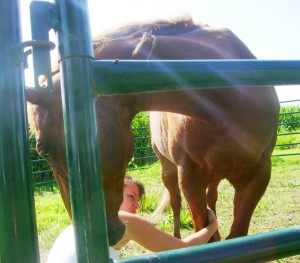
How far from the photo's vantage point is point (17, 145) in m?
0.59

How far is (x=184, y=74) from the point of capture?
26.7 inches

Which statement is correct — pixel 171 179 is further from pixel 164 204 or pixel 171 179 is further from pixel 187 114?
pixel 187 114

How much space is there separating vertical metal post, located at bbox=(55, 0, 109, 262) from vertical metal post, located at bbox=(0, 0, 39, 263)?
67 mm

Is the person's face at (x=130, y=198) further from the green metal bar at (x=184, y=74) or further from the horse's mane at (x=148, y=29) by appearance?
the green metal bar at (x=184, y=74)

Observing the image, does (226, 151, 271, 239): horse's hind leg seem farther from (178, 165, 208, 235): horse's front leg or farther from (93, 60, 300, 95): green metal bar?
(93, 60, 300, 95): green metal bar

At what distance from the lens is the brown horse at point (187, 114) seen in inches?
49.5

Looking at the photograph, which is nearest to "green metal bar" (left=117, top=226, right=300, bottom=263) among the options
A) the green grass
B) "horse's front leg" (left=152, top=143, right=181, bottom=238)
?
the green grass

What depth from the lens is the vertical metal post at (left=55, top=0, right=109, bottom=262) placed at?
1.97 ft

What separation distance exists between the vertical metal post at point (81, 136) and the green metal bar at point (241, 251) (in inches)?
2.8

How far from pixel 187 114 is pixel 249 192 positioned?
89cm

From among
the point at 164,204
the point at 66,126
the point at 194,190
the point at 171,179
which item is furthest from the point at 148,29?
the point at 164,204

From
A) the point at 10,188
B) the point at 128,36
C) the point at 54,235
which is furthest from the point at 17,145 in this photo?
the point at 54,235

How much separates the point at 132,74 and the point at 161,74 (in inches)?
2.0

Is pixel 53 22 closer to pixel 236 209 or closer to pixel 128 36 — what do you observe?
pixel 128 36
